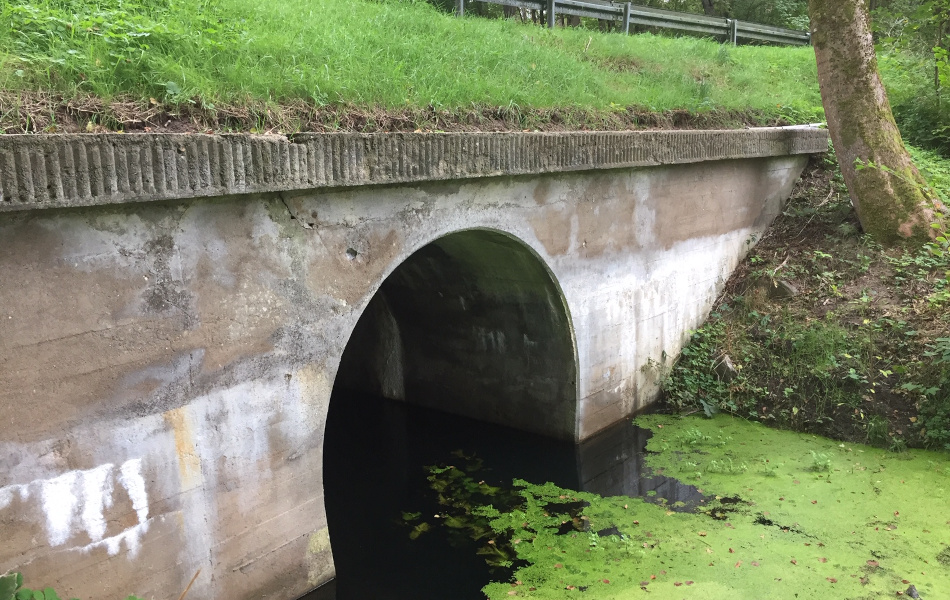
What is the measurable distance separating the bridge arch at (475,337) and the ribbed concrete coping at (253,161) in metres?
0.80

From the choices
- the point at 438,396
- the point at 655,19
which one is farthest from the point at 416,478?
the point at 655,19

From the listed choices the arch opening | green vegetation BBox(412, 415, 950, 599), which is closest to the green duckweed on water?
green vegetation BBox(412, 415, 950, 599)

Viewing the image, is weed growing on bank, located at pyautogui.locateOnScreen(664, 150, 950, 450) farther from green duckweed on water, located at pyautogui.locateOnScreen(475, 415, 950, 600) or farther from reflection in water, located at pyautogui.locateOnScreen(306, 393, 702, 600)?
reflection in water, located at pyautogui.locateOnScreen(306, 393, 702, 600)

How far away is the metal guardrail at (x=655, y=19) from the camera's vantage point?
10688 millimetres

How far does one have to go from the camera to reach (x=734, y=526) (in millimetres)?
5027

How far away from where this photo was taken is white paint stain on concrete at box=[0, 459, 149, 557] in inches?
119

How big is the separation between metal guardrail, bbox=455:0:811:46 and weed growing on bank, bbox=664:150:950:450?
4.89m

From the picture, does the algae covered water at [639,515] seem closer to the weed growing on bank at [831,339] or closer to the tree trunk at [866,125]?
the weed growing on bank at [831,339]

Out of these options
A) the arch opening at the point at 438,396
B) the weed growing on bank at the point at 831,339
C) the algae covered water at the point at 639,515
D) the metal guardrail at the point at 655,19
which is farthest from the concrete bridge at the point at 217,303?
the metal guardrail at the point at 655,19

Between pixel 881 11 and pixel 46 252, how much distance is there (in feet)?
45.0

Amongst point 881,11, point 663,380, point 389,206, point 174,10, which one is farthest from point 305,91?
point 881,11

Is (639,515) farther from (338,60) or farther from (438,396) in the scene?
(338,60)

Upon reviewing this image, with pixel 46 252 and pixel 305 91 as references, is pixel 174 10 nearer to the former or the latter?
pixel 305 91

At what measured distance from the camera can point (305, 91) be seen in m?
4.30
